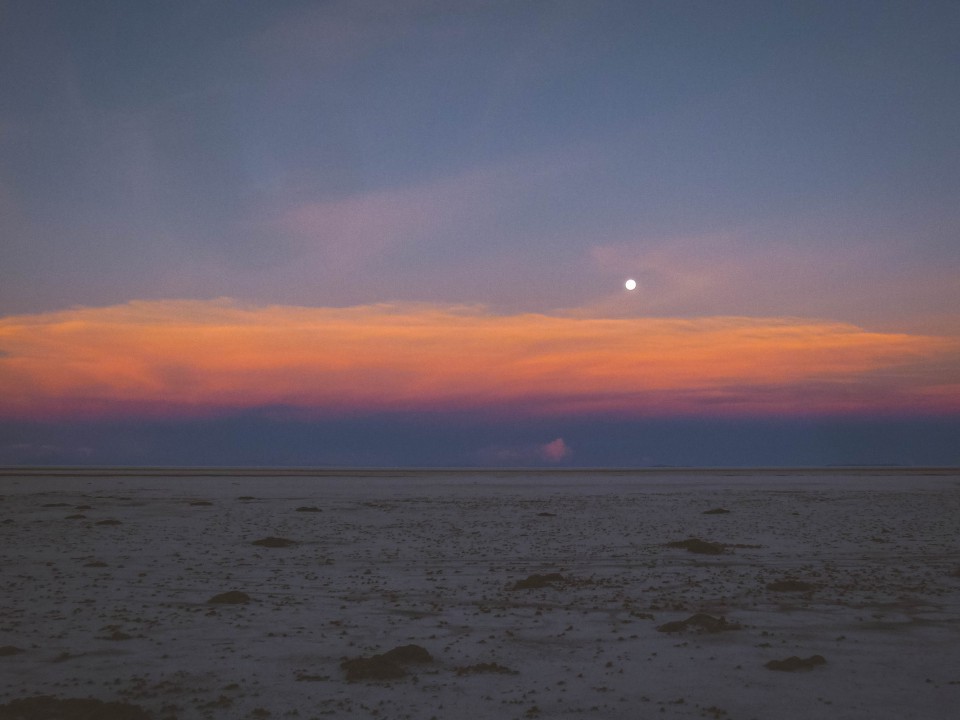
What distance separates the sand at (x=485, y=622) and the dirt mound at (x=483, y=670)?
53mm

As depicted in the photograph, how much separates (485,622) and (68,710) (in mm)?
7608

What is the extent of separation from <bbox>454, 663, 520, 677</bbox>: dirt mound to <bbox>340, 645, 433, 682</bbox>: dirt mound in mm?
734

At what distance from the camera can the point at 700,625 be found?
13.6m

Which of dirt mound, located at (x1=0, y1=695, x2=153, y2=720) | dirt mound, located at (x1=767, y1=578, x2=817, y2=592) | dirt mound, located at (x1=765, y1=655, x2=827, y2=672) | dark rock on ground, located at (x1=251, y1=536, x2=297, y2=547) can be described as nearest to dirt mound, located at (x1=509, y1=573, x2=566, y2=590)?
dirt mound, located at (x1=767, y1=578, x2=817, y2=592)

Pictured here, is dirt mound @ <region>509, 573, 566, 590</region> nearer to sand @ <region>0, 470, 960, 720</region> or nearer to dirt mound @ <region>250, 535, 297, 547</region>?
sand @ <region>0, 470, 960, 720</region>

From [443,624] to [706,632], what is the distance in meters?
5.15

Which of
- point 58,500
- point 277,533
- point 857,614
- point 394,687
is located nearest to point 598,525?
point 277,533

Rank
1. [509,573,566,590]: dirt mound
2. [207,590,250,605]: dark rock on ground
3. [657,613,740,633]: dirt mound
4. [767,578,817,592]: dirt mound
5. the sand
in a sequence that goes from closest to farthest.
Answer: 1. the sand
2. [657,613,740,633]: dirt mound
3. [207,590,250,605]: dark rock on ground
4. [767,578,817,592]: dirt mound
5. [509,573,566,590]: dirt mound

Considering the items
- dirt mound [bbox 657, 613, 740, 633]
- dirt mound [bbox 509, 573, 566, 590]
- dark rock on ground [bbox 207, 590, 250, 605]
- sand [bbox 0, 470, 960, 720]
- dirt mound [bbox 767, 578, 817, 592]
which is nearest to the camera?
sand [bbox 0, 470, 960, 720]

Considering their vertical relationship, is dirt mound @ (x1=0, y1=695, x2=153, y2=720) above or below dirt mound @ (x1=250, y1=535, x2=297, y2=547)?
above

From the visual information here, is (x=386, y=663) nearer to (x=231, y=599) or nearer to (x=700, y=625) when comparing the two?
(x=700, y=625)

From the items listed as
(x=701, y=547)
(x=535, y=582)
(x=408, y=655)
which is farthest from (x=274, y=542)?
(x=408, y=655)

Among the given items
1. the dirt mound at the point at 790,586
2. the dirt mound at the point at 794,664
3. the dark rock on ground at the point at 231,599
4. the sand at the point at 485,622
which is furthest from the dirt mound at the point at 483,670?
the dirt mound at the point at 790,586

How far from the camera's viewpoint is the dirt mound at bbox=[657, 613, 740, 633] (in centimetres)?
1346
